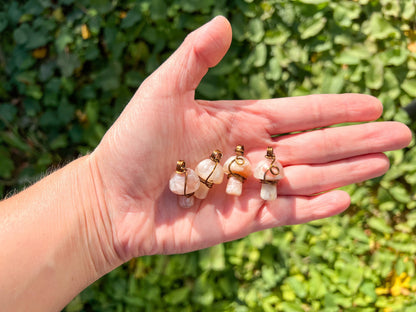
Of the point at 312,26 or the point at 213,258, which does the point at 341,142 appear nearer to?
the point at 312,26

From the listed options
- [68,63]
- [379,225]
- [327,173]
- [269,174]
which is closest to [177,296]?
[269,174]

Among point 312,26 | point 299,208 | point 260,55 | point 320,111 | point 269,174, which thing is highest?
point 312,26

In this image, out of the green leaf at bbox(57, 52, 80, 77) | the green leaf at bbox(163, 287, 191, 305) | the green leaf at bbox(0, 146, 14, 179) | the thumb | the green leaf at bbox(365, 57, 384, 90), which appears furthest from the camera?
the green leaf at bbox(0, 146, 14, 179)

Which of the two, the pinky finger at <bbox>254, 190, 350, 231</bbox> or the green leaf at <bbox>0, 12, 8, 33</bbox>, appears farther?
the green leaf at <bbox>0, 12, 8, 33</bbox>

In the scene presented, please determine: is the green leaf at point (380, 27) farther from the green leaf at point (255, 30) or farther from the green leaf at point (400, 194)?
the green leaf at point (400, 194)

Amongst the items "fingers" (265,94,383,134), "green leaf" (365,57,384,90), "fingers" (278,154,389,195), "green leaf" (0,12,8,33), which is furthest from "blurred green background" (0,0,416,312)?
"fingers" (278,154,389,195)

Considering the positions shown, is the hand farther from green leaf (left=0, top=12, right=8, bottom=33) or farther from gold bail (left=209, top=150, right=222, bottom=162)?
green leaf (left=0, top=12, right=8, bottom=33)
